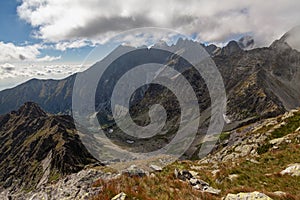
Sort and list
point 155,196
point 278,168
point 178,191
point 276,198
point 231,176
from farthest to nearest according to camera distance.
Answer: point 278,168 → point 231,176 → point 178,191 → point 155,196 → point 276,198

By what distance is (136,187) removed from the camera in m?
16.2

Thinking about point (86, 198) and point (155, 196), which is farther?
point (155, 196)

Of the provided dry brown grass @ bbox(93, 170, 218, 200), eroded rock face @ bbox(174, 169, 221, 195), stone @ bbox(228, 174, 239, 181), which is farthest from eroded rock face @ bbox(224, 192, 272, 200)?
stone @ bbox(228, 174, 239, 181)

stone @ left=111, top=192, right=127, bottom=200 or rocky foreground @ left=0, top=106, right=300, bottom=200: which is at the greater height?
stone @ left=111, top=192, right=127, bottom=200

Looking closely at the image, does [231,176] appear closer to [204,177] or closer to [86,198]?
[204,177]

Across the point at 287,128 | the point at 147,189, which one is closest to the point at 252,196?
the point at 147,189

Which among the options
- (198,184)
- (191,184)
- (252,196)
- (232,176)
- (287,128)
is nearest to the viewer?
(252,196)

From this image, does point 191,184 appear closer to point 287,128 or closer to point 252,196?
point 252,196

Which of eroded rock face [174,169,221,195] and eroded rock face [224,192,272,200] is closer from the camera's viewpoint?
eroded rock face [224,192,272,200]

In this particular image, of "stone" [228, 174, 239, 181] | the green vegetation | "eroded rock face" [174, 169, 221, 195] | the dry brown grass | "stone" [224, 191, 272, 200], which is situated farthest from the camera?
the green vegetation

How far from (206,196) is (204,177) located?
10.1 metres

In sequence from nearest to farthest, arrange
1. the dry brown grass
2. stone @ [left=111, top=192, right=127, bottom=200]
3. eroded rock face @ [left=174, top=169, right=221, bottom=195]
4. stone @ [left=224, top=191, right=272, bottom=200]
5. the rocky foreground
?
stone @ [left=224, top=191, right=272, bottom=200]
stone @ [left=111, top=192, right=127, bottom=200]
the dry brown grass
the rocky foreground
eroded rock face @ [left=174, top=169, right=221, bottom=195]

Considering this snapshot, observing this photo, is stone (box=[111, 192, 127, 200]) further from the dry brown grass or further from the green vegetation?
the green vegetation

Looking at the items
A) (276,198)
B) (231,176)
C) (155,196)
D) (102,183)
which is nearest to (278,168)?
(231,176)
